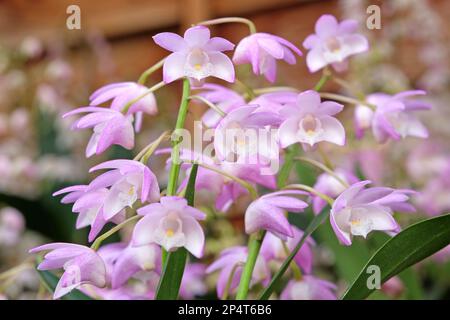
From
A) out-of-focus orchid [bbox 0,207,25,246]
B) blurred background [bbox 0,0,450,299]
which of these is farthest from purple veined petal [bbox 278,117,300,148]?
out-of-focus orchid [bbox 0,207,25,246]

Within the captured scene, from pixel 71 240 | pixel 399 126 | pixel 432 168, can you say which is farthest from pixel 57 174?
pixel 399 126

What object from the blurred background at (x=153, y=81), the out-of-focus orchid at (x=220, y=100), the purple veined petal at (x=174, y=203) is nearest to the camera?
the purple veined petal at (x=174, y=203)

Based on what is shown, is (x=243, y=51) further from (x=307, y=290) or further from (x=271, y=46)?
(x=307, y=290)

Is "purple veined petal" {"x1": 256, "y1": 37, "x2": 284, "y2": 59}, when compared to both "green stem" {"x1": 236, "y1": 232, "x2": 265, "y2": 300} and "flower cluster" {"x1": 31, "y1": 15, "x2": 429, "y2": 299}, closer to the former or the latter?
"flower cluster" {"x1": 31, "y1": 15, "x2": 429, "y2": 299}

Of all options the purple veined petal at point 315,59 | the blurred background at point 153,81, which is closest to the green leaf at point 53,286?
the purple veined petal at point 315,59

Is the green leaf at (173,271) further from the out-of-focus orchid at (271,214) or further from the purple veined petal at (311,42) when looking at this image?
the purple veined petal at (311,42)
